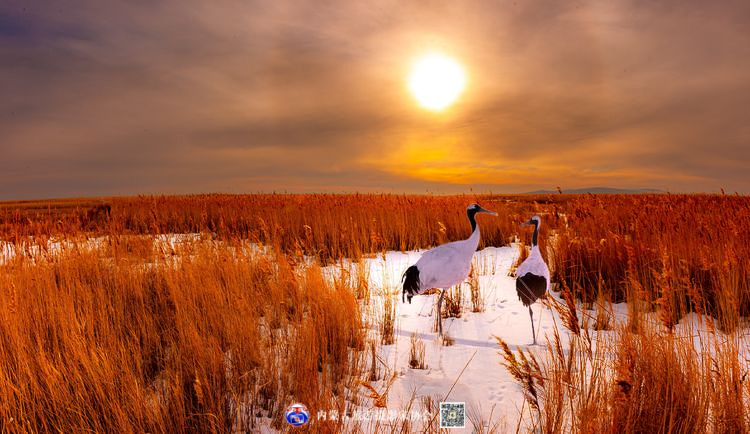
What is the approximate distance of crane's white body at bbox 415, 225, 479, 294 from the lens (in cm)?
401

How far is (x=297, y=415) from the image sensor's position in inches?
79.8

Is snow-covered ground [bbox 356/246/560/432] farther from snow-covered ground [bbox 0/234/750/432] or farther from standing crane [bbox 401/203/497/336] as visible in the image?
standing crane [bbox 401/203/497/336]

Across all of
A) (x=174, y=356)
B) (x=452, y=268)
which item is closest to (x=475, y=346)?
(x=452, y=268)

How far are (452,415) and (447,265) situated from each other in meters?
1.84

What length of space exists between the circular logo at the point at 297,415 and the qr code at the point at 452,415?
0.80 meters

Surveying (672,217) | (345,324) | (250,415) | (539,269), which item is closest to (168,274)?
(345,324)

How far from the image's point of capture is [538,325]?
166 inches

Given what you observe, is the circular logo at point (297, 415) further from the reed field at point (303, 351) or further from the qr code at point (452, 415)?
the qr code at point (452, 415)

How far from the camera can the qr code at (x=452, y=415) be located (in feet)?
7.55

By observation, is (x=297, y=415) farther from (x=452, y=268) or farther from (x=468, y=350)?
(x=452, y=268)

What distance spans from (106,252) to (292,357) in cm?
528

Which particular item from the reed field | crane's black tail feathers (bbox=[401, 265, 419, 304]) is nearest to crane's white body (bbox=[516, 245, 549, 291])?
the reed field

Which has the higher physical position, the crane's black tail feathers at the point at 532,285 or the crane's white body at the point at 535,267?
the crane's white body at the point at 535,267

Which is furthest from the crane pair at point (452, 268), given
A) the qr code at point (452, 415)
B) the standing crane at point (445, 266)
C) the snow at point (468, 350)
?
the qr code at point (452, 415)
